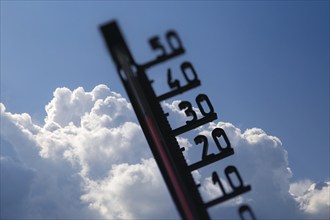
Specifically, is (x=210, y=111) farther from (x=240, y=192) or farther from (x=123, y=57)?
(x=123, y=57)

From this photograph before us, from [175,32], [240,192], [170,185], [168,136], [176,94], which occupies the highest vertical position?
[175,32]

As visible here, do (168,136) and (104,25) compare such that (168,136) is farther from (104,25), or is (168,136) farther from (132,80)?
(104,25)

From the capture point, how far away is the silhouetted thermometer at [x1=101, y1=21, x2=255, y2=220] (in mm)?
6414

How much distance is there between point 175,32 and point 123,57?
1.32 m

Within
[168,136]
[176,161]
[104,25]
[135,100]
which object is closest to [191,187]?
[176,161]

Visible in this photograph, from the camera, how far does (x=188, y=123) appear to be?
9359mm

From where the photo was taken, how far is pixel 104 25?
6383 mm

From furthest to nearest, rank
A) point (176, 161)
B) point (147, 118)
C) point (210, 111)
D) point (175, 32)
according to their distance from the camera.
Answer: point (210, 111)
point (176, 161)
point (147, 118)
point (175, 32)

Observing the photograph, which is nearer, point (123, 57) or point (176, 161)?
point (123, 57)

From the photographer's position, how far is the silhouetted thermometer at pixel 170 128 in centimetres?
641

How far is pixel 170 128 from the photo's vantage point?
9148 millimetres

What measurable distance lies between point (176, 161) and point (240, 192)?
1588 mm

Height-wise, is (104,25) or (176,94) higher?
(104,25)

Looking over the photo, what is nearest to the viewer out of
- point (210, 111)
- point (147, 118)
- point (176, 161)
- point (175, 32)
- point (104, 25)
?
point (104, 25)
